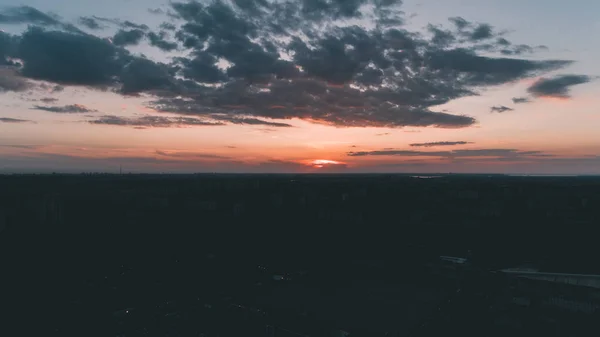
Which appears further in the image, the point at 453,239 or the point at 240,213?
the point at 240,213

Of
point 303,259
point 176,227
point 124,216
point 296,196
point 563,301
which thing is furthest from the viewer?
point 296,196

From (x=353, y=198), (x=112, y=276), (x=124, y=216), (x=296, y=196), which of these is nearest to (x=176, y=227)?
(x=124, y=216)

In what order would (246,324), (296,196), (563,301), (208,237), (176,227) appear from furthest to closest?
(296,196), (176,227), (208,237), (563,301), (246,324)

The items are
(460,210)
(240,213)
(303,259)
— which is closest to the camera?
(303,259)

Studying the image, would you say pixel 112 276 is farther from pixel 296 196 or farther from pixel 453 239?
pixel 296 196

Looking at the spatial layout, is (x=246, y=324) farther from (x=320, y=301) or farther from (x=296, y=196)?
(x=296, y=196)

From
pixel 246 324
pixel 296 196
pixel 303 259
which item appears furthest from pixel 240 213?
pixel 246 324
